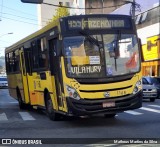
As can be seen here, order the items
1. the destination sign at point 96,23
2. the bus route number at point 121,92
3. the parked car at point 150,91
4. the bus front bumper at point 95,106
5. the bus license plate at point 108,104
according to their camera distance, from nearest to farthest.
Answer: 1. the bus front bumper at point 95,106
2. the bus license plate at point 108,104
3. the bus route number at point 121,92
4. the destination sign at point 96,23
5. the parked car at point 150,91

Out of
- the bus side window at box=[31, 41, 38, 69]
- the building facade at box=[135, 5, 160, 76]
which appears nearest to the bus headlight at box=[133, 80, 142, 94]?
the bus side window at box=[31, 41, 38, 69]

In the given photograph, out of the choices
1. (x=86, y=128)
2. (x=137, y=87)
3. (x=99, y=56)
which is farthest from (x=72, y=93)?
(x=137, y=87)

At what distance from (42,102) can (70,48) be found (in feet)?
12.0

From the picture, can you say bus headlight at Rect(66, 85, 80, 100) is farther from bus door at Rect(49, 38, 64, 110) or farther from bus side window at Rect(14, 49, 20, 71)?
bus side window at Rect(14, 49, 20, 71)

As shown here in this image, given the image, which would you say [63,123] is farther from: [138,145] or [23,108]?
[23,108]

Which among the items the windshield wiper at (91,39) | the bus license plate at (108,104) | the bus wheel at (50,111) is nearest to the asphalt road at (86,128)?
the bus wheel at (50,111)

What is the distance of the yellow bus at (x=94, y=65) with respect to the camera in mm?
11523

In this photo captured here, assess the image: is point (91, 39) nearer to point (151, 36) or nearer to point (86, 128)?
point (86, 128)

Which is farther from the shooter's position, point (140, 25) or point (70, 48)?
point (140, 25)

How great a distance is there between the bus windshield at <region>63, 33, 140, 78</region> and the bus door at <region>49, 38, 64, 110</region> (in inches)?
21.7

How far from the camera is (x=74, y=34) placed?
38.6 ft

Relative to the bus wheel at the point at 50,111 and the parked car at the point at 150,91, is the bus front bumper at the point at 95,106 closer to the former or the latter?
the bus wheel at the point at 50,111

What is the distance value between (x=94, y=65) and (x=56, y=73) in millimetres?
1443

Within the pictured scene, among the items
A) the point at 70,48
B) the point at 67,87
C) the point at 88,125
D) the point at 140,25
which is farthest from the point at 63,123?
the point at 140,25
